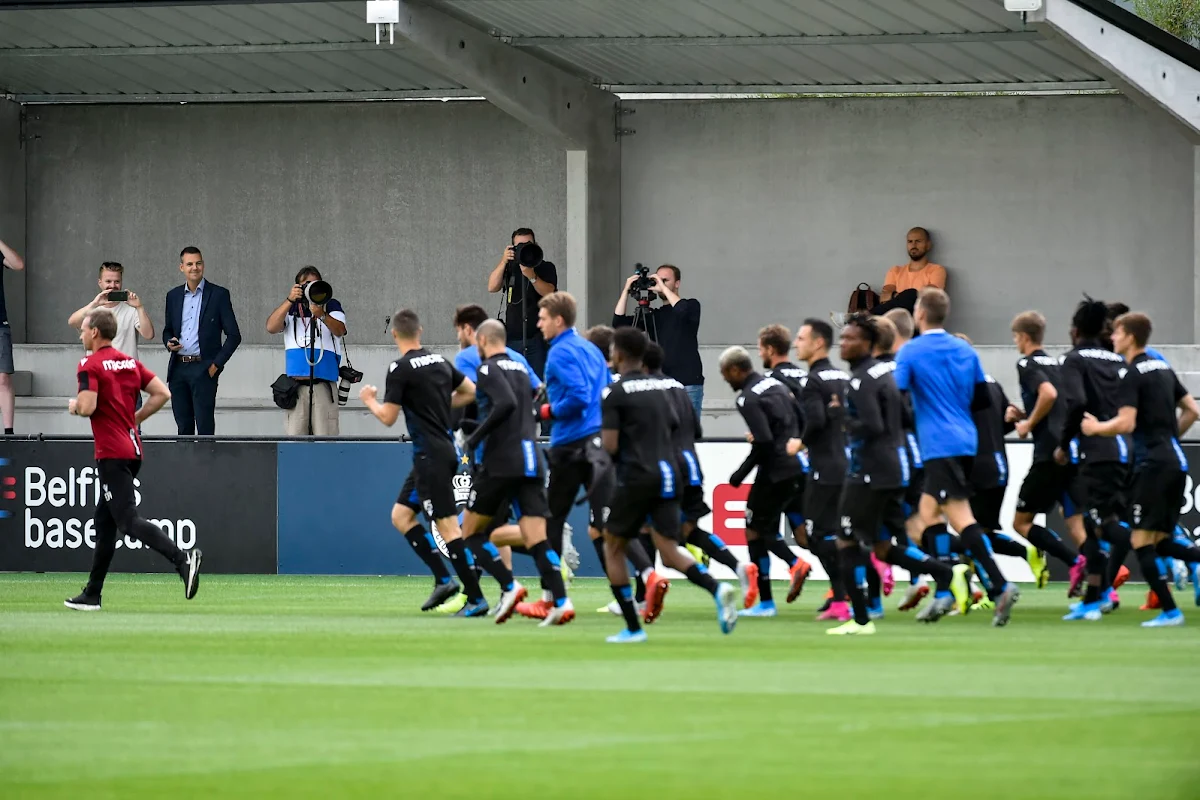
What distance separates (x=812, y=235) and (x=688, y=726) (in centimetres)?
1864

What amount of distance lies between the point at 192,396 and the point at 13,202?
270 inches

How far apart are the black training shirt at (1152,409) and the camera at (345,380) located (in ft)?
34.8

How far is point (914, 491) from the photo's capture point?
15.7 meters

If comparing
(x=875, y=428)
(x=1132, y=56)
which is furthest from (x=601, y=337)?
(x=1132, y=56)

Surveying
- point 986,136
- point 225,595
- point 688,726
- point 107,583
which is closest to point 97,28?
point 107,583

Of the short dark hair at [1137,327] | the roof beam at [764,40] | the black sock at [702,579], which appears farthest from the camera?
the roof beam at [764,40]

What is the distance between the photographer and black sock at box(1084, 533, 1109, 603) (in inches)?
588

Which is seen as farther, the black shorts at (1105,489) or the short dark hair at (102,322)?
the short dark hair at (102,322)

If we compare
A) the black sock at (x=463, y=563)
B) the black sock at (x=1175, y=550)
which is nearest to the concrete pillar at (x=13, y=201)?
the black sock at (x=463, y=563)

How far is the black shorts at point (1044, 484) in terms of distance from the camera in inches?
637

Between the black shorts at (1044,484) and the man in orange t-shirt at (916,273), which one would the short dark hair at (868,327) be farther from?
the man in orange t-shirt at (916,273)

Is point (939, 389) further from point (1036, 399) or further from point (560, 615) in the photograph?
point (560, 615)

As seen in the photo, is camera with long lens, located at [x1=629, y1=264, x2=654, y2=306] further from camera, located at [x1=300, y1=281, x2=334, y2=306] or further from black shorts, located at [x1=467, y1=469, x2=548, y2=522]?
black shorts, located at [x1=467, y1=469, x2=548, y2=522]

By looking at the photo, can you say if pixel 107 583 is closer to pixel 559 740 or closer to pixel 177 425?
pixel 177 425
